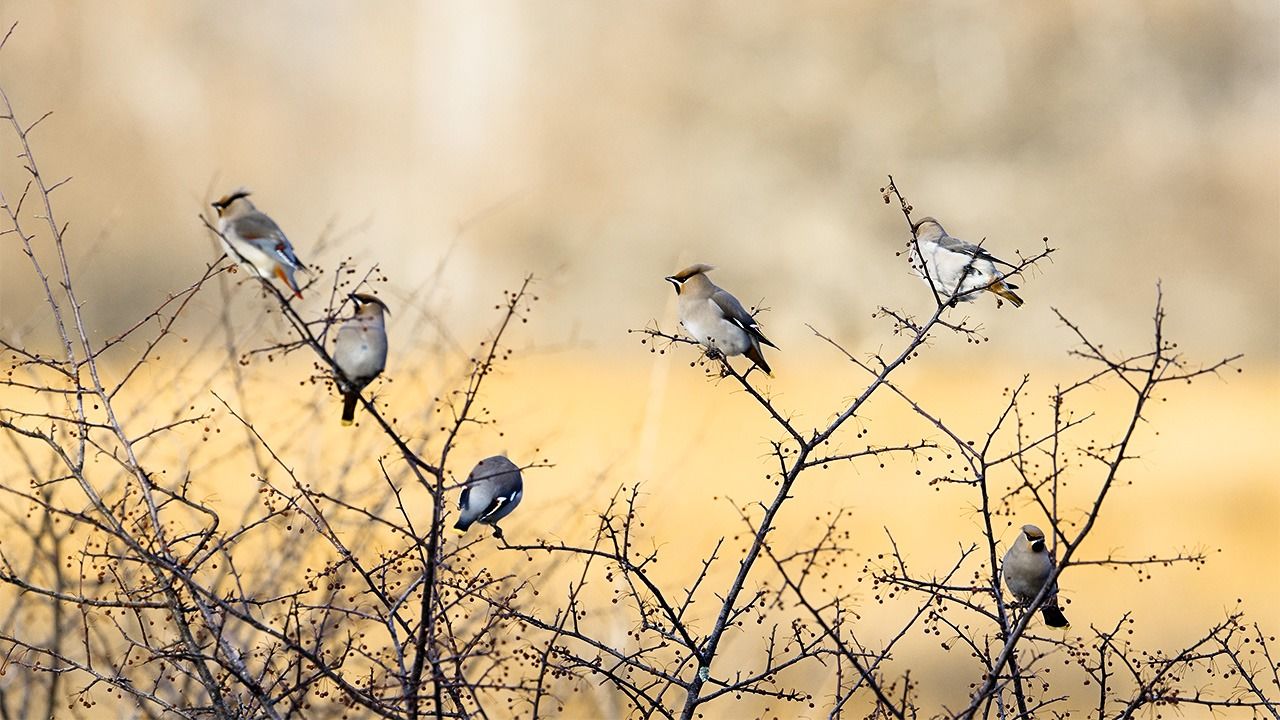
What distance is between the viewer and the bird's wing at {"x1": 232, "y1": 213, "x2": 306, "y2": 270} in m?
3.45

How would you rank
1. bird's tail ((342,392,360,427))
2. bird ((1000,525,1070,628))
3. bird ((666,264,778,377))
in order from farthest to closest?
bird ((666,264,778,377)), bird ((1000,525,1070,628)), bird's tail ((342,392,360,427))

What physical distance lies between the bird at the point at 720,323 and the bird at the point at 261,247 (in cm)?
135

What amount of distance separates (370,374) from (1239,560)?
9973 mm

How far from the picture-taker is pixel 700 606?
29.8ft

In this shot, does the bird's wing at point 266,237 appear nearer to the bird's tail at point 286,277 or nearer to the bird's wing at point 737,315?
the bird's tail at point 286,277

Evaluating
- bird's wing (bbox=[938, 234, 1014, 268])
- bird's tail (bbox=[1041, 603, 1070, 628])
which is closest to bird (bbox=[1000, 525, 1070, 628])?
bird's tail (bbox=[1041, 603, 1070, 628])

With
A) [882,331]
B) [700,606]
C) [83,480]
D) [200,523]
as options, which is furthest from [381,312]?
[882,331]

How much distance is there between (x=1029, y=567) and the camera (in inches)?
167

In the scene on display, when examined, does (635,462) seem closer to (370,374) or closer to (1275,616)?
(370,374)

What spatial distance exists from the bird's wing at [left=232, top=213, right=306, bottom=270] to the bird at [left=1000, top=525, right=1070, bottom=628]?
2.30m

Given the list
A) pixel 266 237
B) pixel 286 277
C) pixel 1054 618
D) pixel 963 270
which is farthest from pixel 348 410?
pixel 1054 618

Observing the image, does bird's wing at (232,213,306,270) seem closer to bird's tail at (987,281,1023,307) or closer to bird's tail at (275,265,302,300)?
bird's tail at (275,265,302,300)

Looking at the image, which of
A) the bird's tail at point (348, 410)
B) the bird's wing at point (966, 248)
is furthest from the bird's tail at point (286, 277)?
the bird's wing at point (966, 248)

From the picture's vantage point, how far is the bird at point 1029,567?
422 centimetres
